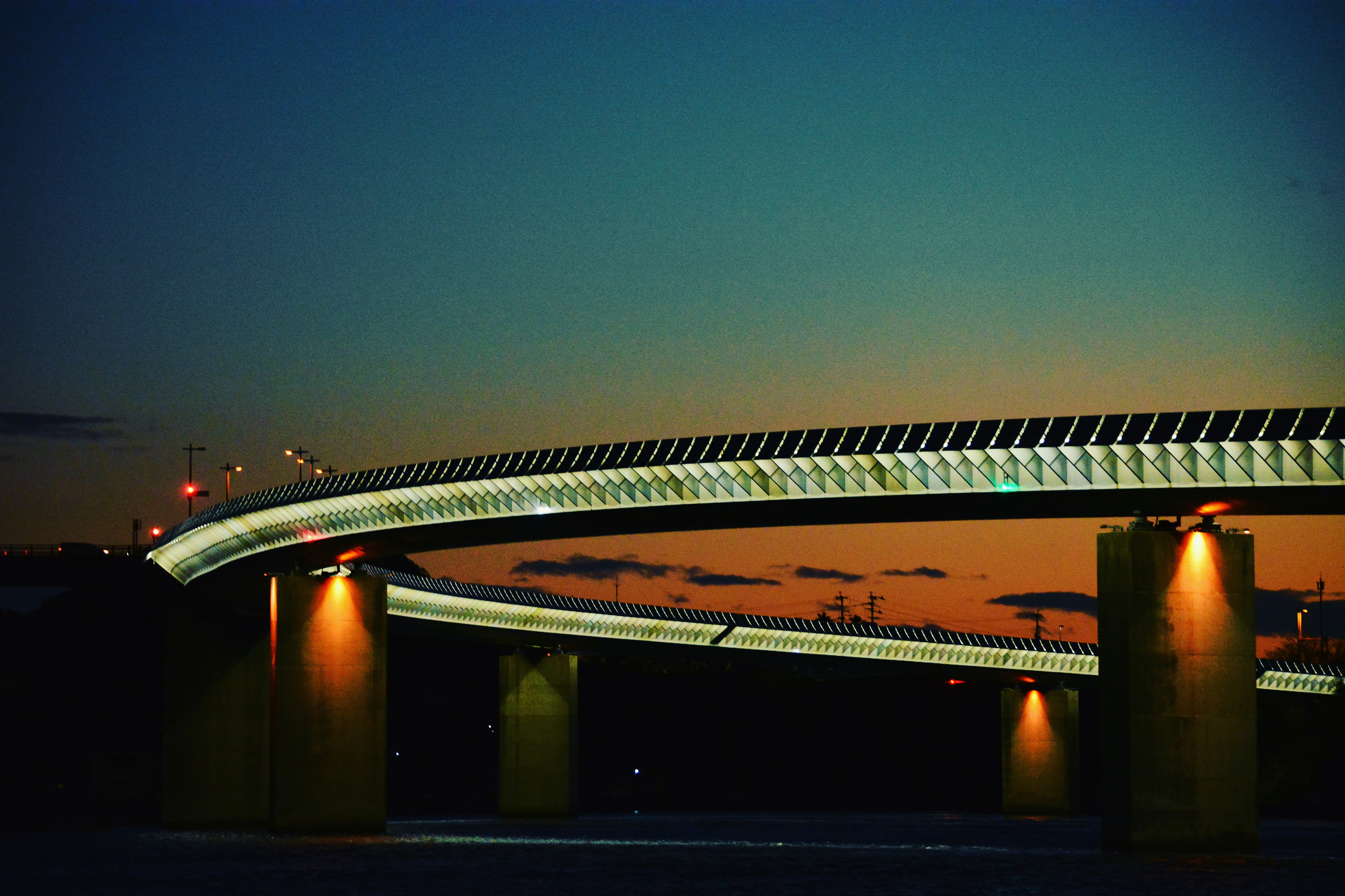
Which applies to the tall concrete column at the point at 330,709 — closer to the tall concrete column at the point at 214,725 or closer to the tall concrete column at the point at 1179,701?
the tall concrete column at the point at 214,725

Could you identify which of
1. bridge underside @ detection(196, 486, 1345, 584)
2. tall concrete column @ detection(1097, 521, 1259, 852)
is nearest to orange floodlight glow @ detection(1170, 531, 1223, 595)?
tall concrete column @ detection(1097, 521, 1259, 852)

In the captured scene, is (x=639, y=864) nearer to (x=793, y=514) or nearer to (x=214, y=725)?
(x=793, y=514)

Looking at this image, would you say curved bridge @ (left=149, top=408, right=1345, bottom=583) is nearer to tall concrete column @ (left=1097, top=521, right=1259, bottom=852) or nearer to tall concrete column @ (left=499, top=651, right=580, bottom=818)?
tall concrete column @ (left=1097, top=521, right=1259, bottom=852)

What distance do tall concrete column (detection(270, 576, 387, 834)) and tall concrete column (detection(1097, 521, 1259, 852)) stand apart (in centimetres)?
2662

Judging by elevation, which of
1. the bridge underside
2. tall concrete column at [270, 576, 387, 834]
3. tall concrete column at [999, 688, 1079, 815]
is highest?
the bridge underside

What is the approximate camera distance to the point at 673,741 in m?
181

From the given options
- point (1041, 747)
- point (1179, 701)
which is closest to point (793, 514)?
point (1179, 701)

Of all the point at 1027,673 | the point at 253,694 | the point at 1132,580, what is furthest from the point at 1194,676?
the point at 1027,673

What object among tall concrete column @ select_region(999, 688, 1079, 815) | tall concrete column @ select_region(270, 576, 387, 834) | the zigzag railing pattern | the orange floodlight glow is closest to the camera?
the orange floodlight glow

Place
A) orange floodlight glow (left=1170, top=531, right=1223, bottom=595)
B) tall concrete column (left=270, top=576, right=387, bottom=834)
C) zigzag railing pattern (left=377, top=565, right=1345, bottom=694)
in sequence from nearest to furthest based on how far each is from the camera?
orange floodlight glow (left=1170, top=531, right=1223, bottom=595), tall concrete column (left=270, top=576, right=387, bottom=834), zigzag railing pattern (left=377, top=565, right=1345, bottom=694)

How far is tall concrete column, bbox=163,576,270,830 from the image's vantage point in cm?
8056

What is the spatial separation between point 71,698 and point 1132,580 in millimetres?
126409

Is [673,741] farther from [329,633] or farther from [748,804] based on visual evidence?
[329,633]

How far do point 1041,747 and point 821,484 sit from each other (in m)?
66.2
